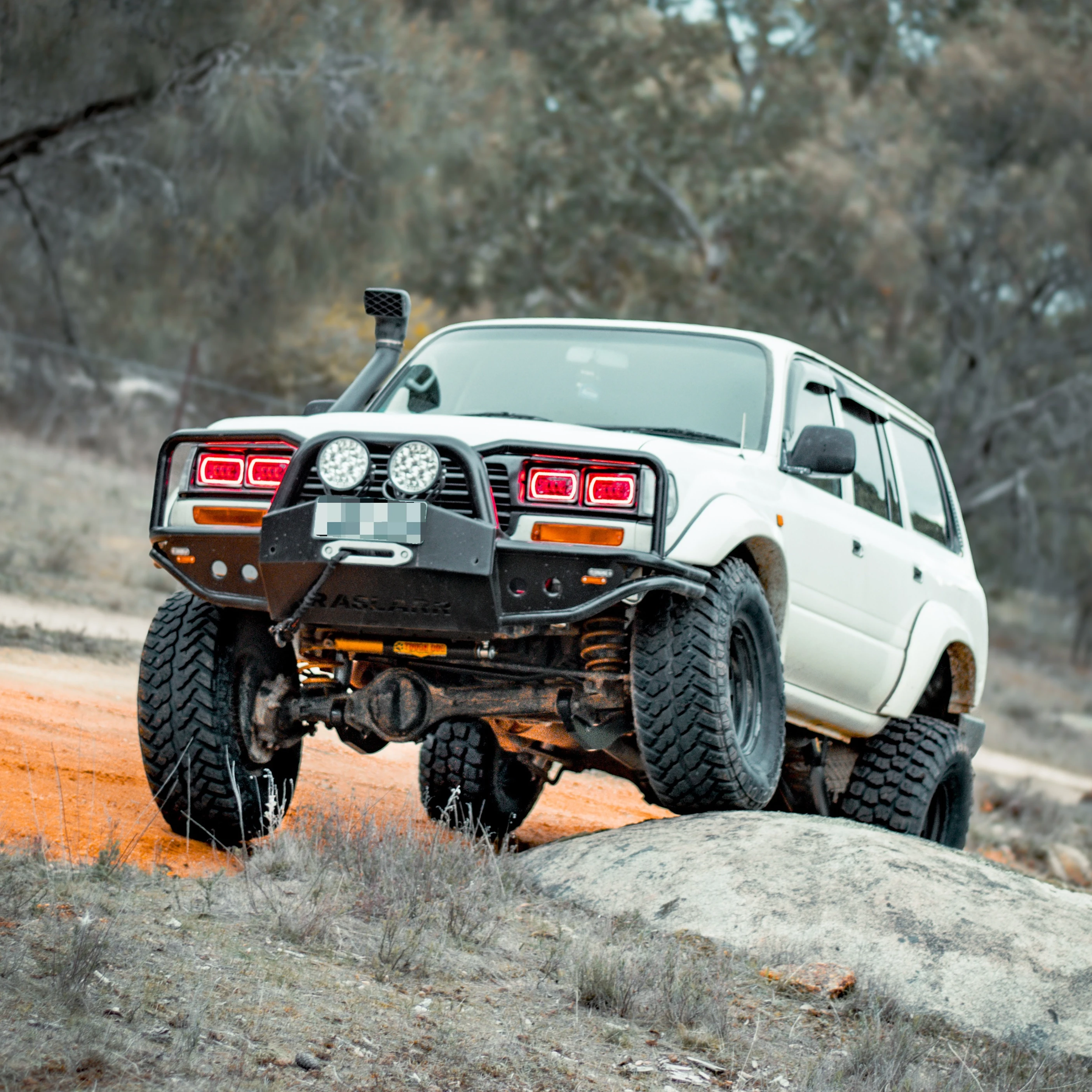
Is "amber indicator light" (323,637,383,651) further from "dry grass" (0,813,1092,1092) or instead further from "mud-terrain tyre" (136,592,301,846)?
"dry grass" (0,813,1092,1092)

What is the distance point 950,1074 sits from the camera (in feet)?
13.9

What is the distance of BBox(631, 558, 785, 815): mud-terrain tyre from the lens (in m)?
5.18

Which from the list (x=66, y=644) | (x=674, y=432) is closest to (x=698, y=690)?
(x=674, y=432)

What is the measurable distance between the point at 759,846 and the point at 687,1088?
1.68 m

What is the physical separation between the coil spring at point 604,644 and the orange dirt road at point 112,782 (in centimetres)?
116

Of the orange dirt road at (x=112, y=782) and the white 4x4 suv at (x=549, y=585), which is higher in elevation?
the white 4x4 suv at (x=549, y=585)

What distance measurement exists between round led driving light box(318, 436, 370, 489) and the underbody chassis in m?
0.03

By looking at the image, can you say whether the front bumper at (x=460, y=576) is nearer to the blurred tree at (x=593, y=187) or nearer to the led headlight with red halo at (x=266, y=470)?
the led headlight with red halo at (x=266, y=470)

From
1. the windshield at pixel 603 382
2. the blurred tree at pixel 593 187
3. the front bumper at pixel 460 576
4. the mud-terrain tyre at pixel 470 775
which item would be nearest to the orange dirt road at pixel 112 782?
the mud-terrain tyre at pixel 470 775

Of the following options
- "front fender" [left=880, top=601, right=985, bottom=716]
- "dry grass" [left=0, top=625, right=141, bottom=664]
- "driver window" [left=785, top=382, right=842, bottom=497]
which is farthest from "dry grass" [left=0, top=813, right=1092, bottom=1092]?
"dry grass" [left=0, top=625, right=141, bottom=664]

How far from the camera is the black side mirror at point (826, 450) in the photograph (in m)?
5.93

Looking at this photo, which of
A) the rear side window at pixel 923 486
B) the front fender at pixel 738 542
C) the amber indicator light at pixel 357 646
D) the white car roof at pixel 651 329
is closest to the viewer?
the front fender at pixel 738 542

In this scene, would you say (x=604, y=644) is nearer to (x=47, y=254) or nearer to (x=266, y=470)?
(x=266, y=470)

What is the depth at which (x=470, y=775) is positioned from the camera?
6.95 meters
